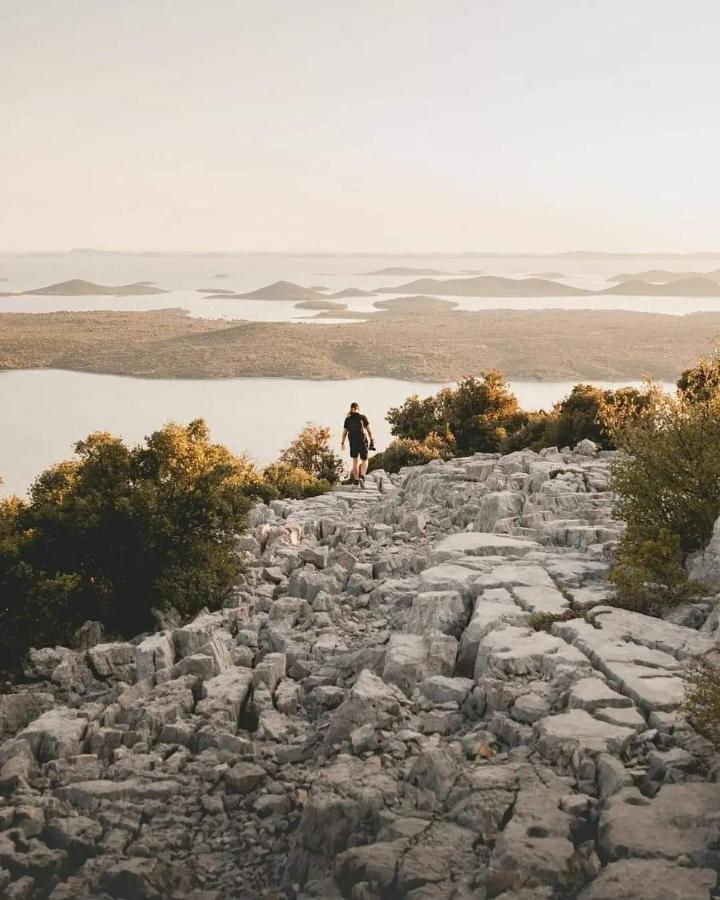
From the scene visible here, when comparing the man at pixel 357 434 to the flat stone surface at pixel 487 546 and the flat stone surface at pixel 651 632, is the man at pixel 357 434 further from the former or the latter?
the flat stone surface at pixel 651 632

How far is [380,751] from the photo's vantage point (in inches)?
347

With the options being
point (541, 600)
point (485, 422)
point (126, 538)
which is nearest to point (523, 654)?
point (541, 600)

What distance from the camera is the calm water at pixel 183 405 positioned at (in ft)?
136

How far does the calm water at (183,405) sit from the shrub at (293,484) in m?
1.72

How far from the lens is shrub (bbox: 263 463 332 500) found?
27.8 m

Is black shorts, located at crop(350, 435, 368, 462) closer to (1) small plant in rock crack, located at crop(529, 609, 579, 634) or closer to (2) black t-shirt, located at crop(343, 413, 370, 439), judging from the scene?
(2) black t-shirt, located at crop(343, 413, 370, 439)

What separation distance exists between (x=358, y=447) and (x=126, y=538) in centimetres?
1285

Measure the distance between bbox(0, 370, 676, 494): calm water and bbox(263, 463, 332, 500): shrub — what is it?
1.72m

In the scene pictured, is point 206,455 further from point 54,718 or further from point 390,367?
point 390,367

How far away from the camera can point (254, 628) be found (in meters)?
13.0

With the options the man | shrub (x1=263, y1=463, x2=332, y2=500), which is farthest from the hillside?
the man

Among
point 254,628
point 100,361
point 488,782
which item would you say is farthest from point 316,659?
point 100,361

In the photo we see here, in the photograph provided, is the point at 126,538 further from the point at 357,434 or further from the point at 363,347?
the point at 363,347

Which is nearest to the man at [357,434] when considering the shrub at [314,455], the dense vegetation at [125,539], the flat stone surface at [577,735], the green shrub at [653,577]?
the shrub at [314,455]
